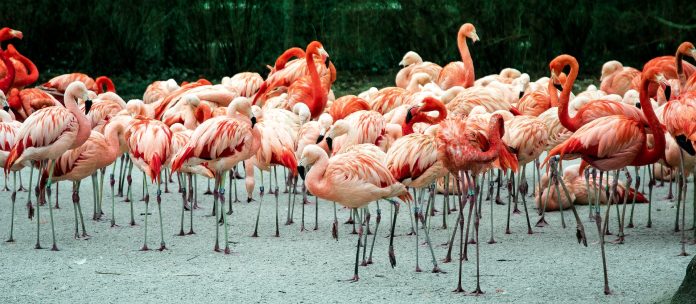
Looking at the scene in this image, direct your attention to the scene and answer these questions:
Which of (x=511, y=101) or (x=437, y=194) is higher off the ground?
(x=511, y=101)

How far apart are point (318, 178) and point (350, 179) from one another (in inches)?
9.0

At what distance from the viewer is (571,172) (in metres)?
8.44

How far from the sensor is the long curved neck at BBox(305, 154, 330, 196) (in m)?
6.09

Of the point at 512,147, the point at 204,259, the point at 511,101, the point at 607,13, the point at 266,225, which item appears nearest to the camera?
the point at 204,259

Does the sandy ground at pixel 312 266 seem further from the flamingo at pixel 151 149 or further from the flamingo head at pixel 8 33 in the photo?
the flamingo head at pixel 8 33

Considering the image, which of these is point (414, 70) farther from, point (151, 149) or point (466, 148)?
point (466, 148)

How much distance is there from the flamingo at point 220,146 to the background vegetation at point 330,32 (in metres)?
8.02

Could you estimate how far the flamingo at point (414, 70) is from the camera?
11633mm

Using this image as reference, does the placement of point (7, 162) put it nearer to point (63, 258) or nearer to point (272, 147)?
point (63, 258)

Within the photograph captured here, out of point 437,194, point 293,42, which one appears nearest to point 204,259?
point 437,194

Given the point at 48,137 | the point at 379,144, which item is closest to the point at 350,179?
the point at 379,144

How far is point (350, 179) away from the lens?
601 centimetres

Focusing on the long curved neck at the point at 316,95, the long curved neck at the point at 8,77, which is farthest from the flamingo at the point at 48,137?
the long curved neck at the point at 8,77

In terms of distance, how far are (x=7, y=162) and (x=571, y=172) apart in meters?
4.59
